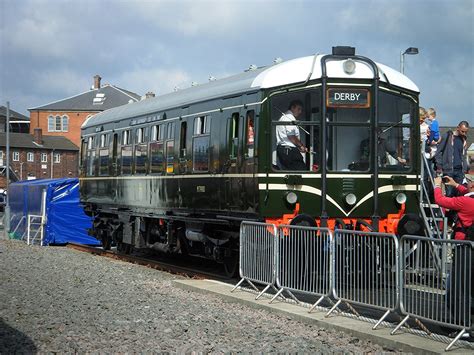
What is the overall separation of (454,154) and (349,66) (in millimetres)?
2637

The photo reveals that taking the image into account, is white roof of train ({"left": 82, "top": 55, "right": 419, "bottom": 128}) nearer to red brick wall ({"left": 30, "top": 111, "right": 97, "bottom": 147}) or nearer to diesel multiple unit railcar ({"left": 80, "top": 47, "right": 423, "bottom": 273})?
diesel multiple unit railcar ({"left": 80, "top": 47, "right": 423, "bottom": 273})

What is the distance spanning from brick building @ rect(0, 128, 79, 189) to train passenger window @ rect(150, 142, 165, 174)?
81417 millimetres

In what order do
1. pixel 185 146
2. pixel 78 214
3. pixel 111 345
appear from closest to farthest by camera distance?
pixel 111 345
pixel 185 146
pixel 78 214

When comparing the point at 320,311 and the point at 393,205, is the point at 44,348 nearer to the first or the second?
the point at 320,311

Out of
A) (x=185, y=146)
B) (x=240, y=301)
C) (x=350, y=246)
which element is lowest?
(x=240, y=301)

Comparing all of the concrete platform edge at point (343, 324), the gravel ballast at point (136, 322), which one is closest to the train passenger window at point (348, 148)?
the concrete platform edge at point (343, 324)

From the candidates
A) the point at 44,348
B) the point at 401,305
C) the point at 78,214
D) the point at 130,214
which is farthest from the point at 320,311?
the point at 78,214

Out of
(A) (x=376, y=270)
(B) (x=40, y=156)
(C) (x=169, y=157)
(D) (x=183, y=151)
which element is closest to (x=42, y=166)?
(B) (x=40, y=156)

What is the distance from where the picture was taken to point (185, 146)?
15734mm

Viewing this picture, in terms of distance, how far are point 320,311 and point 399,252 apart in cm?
195

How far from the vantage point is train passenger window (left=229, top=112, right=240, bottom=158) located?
13.5 meters

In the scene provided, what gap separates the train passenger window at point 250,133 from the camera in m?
12.9

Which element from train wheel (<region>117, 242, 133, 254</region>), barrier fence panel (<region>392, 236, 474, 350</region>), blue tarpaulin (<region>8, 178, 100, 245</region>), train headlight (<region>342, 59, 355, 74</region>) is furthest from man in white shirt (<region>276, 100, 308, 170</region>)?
blue tarpaulin (<region>8, 178, 100, 245</region>)

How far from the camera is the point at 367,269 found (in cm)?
936
